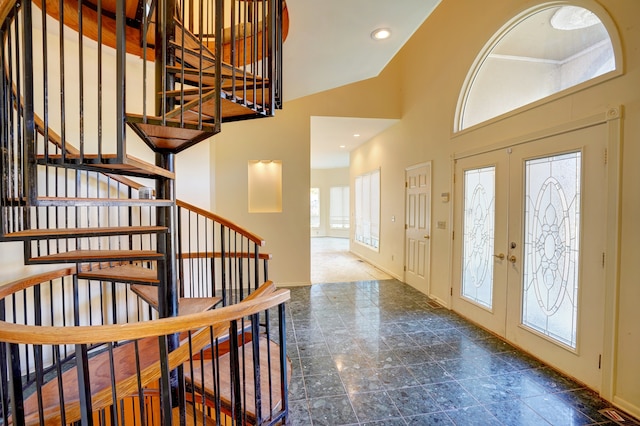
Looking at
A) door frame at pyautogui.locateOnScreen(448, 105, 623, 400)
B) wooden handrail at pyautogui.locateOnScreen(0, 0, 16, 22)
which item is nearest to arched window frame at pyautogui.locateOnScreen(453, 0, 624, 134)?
door frame at pyautogui.locateOnScreen(448, 105, 623, 400)

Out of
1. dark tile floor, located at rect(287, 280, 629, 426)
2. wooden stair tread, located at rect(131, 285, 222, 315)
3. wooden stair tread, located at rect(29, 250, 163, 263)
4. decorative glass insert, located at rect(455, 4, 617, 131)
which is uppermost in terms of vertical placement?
decorative glass insert, located at rect(455, 4, 617, 131)

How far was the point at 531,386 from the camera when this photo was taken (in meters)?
2.25

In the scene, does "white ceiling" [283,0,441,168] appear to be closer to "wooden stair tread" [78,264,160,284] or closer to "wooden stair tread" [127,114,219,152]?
"wooden stair tread" [127,114,219,152]

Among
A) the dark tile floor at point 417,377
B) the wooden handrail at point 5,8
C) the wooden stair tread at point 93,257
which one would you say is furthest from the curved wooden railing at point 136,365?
the wooden handrail at point 5,8

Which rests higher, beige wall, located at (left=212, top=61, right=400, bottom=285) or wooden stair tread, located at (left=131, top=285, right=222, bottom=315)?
beige wall, located at (left=212, top=61, right=400, bottom=285)

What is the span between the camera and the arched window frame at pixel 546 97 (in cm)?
203

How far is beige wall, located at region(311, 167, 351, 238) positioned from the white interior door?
635cm

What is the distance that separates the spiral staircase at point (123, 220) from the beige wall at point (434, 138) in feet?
6.02

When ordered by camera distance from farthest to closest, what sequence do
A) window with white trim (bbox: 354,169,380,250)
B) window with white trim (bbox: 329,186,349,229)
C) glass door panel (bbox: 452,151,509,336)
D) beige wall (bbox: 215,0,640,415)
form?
window with white trim (bbox: 329,186,349,229) → window with white trim (bbox: 354,169,380,250) → glass door panel (bbox: 452,151,509,336) → beige wall (bbox: 215,0,640,415)

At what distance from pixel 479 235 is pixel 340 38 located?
257 centimetres

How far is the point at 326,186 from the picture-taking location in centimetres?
1149

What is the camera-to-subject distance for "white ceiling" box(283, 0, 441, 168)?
2148mm

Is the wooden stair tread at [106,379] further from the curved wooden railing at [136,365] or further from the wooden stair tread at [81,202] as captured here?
the wooden stair tread at [81,202]

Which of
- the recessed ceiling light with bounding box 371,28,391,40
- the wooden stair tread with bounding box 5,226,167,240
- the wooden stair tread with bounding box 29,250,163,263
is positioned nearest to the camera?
the wooden stair tread with bounding box 5,226,167,240
